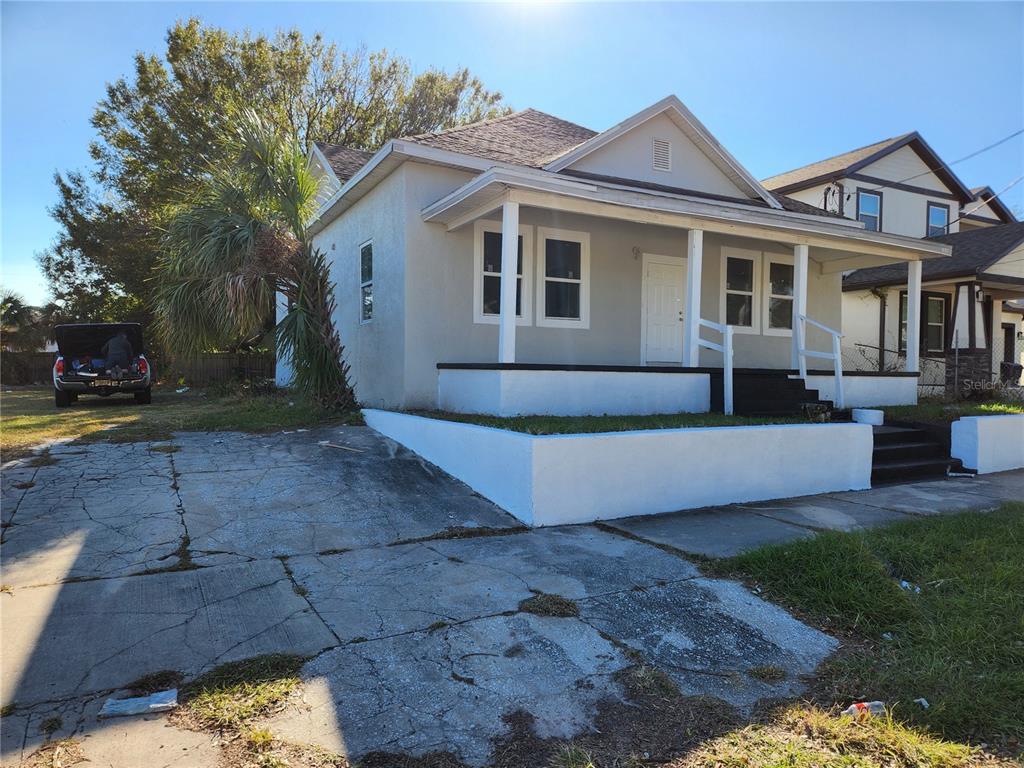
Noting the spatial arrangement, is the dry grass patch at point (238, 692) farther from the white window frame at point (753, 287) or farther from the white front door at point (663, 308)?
the white window frame at point (753, 287)

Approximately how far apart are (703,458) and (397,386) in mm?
4677

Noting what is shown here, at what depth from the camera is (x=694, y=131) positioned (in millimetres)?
11125

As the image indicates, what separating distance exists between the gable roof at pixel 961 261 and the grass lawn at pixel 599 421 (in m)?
9.02

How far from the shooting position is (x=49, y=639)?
3.29 m

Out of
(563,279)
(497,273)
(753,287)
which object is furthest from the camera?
(753,287)

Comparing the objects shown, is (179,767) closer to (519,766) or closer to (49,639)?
(519,766)

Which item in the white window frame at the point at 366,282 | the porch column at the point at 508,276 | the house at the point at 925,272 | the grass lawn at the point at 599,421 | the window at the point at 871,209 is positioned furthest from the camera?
the window at the point at 871,209

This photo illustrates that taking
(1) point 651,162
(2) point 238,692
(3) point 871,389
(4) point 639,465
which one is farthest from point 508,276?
(3) point 871,389

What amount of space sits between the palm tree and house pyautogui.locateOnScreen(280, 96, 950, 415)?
930 millimetres

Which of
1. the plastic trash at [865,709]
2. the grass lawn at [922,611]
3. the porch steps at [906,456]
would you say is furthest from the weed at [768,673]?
the porch steps at [906,456]

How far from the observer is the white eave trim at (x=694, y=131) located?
10.1 metres

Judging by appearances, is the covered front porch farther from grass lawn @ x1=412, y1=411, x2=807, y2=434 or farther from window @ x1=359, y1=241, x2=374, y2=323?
window @ x1=359, y1=241, x2=374, y2=323

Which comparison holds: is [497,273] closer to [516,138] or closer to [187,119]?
[516,138]

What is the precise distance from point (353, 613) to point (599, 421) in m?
3.95
